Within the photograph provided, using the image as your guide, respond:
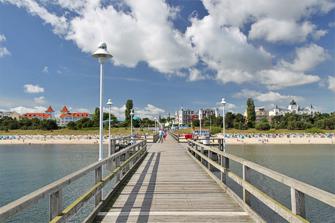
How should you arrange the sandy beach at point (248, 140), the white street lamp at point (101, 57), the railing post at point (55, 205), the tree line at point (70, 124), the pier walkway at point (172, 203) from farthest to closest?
the tree line at point (70, 124)
the sandy beach at point (248, 140)
the white street lamp at point (101, 57)
the pier walkway at point (172, 203)
the railing post at point (55, 205)

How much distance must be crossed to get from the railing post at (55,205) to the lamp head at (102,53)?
4.70m

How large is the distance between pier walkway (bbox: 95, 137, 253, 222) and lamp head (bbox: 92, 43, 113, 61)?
3393 millimetres

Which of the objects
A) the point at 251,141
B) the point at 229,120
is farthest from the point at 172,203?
the point at 229,120

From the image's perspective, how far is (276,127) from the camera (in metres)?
93.9

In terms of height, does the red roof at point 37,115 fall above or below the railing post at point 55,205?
above

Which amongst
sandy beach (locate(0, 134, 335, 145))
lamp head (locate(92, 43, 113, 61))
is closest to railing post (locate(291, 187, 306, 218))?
lamp head (locate(92, 43, 113, 61))

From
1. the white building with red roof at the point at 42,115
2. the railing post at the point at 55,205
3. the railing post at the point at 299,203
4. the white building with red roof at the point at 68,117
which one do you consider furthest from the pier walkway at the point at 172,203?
the white building with red roof at the point at 42,115

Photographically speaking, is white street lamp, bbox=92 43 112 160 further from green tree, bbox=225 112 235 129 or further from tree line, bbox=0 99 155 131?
green tree, bbox=225 112 235 129

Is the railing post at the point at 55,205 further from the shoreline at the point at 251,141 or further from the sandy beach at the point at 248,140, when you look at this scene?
the sandy beach at the point at 248,140

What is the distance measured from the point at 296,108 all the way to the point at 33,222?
202437 mm

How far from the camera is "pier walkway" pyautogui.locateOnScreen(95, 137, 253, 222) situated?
15.6 ft

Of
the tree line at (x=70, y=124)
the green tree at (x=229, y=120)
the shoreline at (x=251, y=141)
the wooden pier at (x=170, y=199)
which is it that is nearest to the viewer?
the wooden pier at (x=170, y=199)

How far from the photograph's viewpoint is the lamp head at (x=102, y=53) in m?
7.37

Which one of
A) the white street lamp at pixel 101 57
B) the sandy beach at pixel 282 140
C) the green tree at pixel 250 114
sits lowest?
the sandy beach at pixel 282 140
